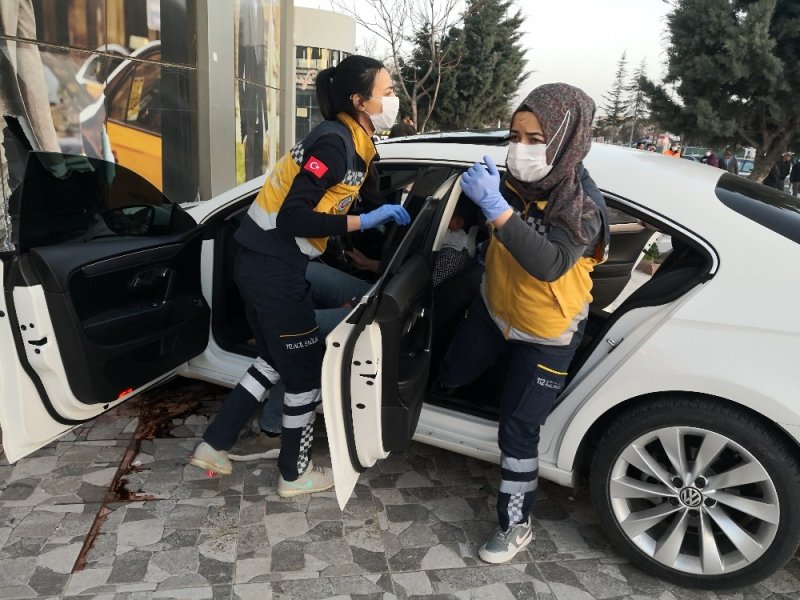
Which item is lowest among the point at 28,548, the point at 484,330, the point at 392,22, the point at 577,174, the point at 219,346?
the point at 28,548

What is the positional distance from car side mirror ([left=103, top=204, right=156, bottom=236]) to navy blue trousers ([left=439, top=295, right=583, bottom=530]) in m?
1.49

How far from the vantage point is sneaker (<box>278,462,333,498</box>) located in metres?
2.68

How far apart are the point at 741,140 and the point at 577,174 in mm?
14178

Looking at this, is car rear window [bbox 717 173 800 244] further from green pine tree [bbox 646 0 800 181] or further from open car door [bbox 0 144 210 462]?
green pine tree [bbox 646 0 800 181]

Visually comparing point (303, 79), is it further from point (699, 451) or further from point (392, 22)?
point (699, 451)

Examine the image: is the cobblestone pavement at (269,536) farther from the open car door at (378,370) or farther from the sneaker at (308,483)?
the open car door at (378,370)

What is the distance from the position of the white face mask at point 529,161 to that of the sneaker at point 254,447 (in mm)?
1743

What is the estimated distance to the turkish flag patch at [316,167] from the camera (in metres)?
2.18

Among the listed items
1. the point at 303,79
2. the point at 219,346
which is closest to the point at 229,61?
the point at 219,346

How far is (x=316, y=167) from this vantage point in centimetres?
218

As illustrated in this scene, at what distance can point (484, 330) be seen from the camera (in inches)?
98.3

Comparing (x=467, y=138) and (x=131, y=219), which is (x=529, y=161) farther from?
(x=131, y=219)

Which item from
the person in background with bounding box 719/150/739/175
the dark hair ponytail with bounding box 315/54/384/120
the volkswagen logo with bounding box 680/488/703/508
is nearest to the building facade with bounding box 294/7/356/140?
the person in background with bounding box 719/150/739/175

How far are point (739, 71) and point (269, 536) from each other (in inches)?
547
